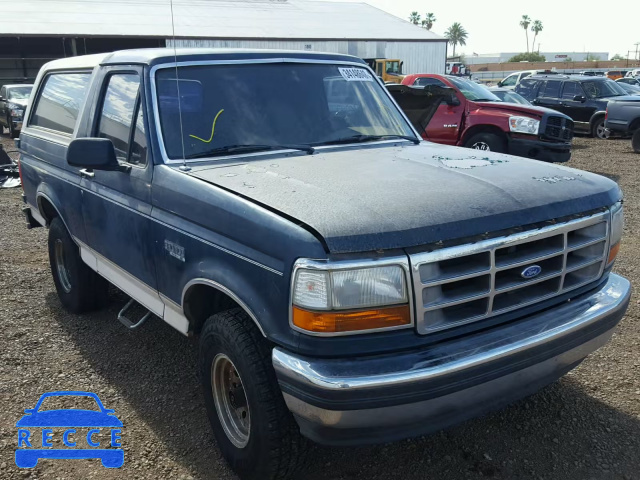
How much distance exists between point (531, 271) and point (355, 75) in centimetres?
215

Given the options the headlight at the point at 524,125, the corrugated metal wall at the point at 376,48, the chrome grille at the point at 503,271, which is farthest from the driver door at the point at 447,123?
the corrugated metal wall at the point at 376,48

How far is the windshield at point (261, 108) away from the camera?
11.2ft

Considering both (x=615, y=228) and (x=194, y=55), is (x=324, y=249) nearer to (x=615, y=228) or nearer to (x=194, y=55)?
(x=615, y=228)

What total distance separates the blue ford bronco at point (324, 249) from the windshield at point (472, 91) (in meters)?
7.78

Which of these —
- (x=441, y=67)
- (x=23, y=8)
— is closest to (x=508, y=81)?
(x=441, y=67)

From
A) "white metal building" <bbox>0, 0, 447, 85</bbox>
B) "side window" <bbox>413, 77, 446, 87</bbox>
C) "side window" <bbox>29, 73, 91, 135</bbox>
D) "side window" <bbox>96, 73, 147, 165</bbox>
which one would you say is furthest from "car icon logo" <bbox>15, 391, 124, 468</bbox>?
"white metal building" <bbox>0, 0, 447, 85</bbox>

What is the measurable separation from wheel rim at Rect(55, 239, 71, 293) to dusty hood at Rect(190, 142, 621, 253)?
2439mm

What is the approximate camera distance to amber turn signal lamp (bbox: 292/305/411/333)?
2.31 m

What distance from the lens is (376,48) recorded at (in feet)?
117

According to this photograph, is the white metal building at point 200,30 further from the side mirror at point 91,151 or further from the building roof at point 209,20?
the side mirror at point 91,151

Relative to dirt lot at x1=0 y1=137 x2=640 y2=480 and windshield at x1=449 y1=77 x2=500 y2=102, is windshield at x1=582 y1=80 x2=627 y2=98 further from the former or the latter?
dirt lot at x1=0 y1=137 x2=640 y2=480

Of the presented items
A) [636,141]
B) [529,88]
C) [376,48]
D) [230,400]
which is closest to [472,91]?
Answer: [636,141]

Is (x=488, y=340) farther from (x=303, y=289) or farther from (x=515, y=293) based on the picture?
(x=303, y=289)

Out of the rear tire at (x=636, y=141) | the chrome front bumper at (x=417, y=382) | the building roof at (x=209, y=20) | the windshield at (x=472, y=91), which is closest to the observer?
the chrome front bumper at (x=417, y=382)
